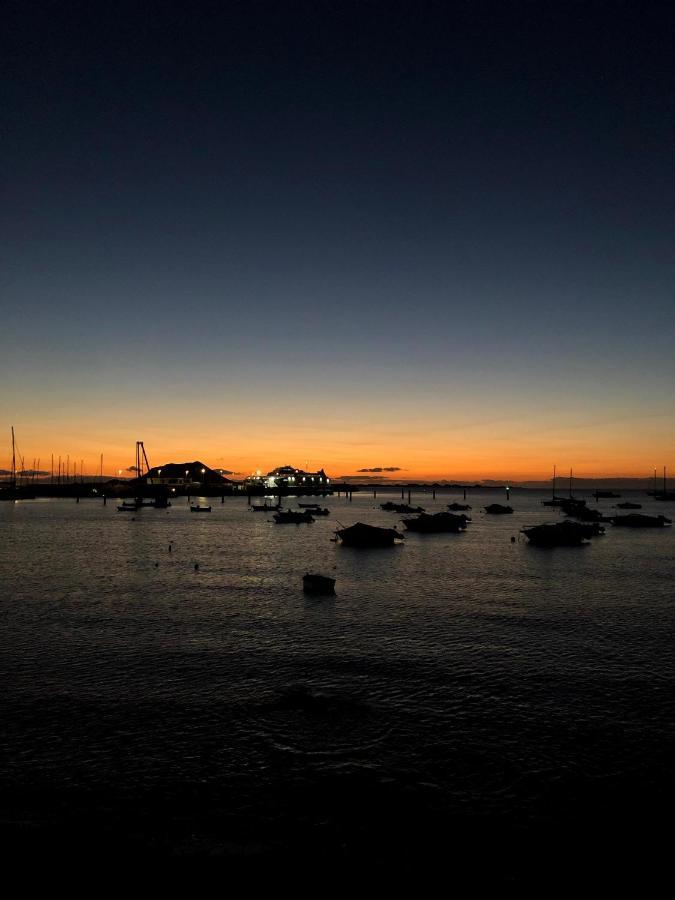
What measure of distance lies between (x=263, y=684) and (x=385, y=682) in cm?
534

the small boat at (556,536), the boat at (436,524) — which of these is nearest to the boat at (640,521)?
the boat at (436,524)

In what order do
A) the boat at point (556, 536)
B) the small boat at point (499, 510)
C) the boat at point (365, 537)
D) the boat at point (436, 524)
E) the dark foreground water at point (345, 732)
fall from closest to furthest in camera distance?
the dark foreground water at point (345, 732) < the boat at point (365, 537) < the boat at point (556, 536) < the boat at point (436, 524) < the small boat at point (499, 510)

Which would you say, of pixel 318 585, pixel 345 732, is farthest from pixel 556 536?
pixel 345 732

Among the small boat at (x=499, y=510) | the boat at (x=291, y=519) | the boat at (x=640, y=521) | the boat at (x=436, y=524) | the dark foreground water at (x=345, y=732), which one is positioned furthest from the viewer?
the small boat at (x=499, y=510)

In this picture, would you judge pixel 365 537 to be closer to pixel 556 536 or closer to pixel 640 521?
pixel 556 536

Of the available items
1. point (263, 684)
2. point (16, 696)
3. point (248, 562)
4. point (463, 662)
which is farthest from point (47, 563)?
point (463, 662)

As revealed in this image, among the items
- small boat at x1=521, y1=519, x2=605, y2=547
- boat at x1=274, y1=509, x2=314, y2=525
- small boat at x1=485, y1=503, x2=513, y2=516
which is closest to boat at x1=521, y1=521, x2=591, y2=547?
small boat at x1=521, y1=519, x2=605, y2=547

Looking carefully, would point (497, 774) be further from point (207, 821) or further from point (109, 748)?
point (109, 748)

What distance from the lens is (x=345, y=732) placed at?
2002 cm

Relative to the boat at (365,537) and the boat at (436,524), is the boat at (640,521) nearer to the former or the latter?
the boat at (436,524)

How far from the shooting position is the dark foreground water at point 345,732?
13.9 meters

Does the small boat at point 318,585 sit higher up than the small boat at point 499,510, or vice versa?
the small boat at point 318,585

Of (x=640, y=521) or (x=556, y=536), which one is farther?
(x=640, y=521)

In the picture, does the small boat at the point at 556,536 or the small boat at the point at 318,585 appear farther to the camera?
the small boat at the point at 556,536
